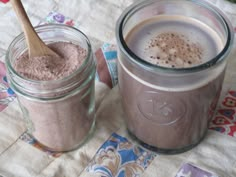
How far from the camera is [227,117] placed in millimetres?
570

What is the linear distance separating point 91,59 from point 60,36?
0.07 meters

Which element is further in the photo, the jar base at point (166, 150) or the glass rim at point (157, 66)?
the jar base at point (166, 150)

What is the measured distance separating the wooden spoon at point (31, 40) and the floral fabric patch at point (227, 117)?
23 cm

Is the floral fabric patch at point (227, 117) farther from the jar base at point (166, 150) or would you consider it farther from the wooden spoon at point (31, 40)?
the wooden spoon at point (31, 40)

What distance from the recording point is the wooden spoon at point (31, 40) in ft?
1.55

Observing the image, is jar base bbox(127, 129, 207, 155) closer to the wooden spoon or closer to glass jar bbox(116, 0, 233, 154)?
glass jar bbox(116, 0, 233, 154)

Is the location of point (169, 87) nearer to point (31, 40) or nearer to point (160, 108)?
point (160, 108)

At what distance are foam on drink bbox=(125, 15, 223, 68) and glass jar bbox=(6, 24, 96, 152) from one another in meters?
0.06

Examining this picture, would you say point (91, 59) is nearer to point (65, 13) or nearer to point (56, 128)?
point (56, 128)

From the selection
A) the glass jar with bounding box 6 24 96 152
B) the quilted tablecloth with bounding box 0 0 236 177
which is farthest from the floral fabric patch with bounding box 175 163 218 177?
the glass jar with bounding box 6 24 96 152

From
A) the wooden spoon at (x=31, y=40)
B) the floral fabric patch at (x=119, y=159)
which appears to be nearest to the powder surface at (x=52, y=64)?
the wooden spoon at (x=31, y=40)

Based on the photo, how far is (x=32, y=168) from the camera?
0.51 metres

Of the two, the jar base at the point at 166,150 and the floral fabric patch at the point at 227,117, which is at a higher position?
the jar base at the point at 166,150

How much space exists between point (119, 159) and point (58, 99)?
113mm
